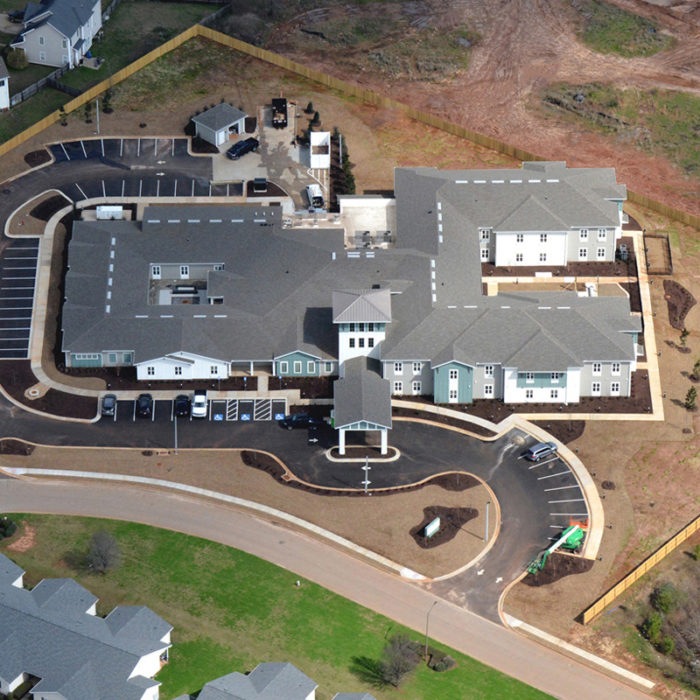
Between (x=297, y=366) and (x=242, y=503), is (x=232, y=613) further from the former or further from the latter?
(x=297, y=366)

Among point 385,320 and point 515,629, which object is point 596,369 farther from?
point 515,629

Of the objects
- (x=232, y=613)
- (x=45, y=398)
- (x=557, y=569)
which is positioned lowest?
(x=232, y=613)

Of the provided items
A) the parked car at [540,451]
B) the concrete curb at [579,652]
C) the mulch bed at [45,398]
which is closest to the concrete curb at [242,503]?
the mulch bed at [45,398]

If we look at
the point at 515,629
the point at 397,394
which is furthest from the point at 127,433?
the point at 515,629

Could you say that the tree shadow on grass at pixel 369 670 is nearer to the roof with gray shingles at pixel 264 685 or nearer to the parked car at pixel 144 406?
the roof with gray shingles at pixel 264 685

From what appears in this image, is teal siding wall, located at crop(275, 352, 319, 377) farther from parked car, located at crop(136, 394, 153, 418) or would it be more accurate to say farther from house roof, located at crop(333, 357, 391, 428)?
parked car, located at crop(136, 394, 153, 418)

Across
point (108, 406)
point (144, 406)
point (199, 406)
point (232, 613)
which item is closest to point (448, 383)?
point (199, 406)

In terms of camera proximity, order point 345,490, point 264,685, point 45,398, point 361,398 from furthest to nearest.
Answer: point 45,398
point 361,398
point 345,490
point 264,685

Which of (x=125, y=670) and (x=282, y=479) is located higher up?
(x=282, y=479)

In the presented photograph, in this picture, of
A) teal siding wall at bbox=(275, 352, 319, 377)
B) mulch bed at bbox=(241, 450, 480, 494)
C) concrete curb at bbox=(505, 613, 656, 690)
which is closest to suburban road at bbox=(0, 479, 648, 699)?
concrete curb at bbox=(505, 613, 656, 690)
